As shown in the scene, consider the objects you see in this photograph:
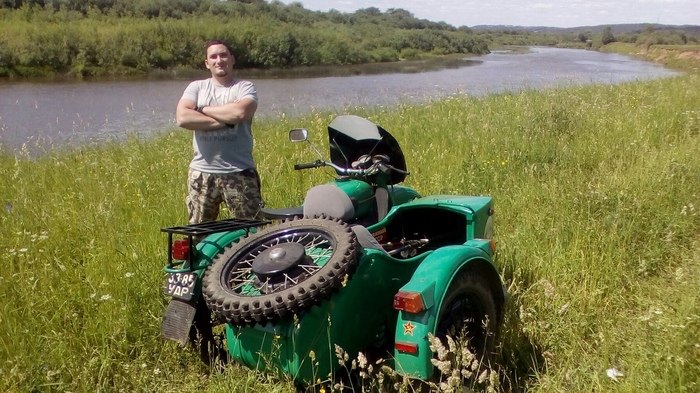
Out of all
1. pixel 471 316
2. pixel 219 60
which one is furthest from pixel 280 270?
pixel 219 60

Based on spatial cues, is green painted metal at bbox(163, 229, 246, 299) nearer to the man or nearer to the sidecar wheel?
the sidecar wheel

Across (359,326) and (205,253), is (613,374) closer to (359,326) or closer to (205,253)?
(359,326)

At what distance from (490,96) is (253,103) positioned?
403 inches

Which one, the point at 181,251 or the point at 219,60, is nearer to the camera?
the point at 181,251

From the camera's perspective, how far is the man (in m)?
3.91

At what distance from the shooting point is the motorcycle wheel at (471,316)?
8.66 ft

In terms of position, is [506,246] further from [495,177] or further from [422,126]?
[422,126]

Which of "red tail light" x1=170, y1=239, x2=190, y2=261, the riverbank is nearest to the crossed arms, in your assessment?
"red tail light" x1=170, y1=239, x2=190, y2=261

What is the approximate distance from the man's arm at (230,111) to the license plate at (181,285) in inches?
54.3

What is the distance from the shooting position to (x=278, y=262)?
96.0 inches

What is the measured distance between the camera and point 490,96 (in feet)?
43.3

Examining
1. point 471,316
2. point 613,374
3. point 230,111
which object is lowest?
point 613,374

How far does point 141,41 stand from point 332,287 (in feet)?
136

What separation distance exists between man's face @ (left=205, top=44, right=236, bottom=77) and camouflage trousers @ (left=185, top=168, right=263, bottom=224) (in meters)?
0.71
